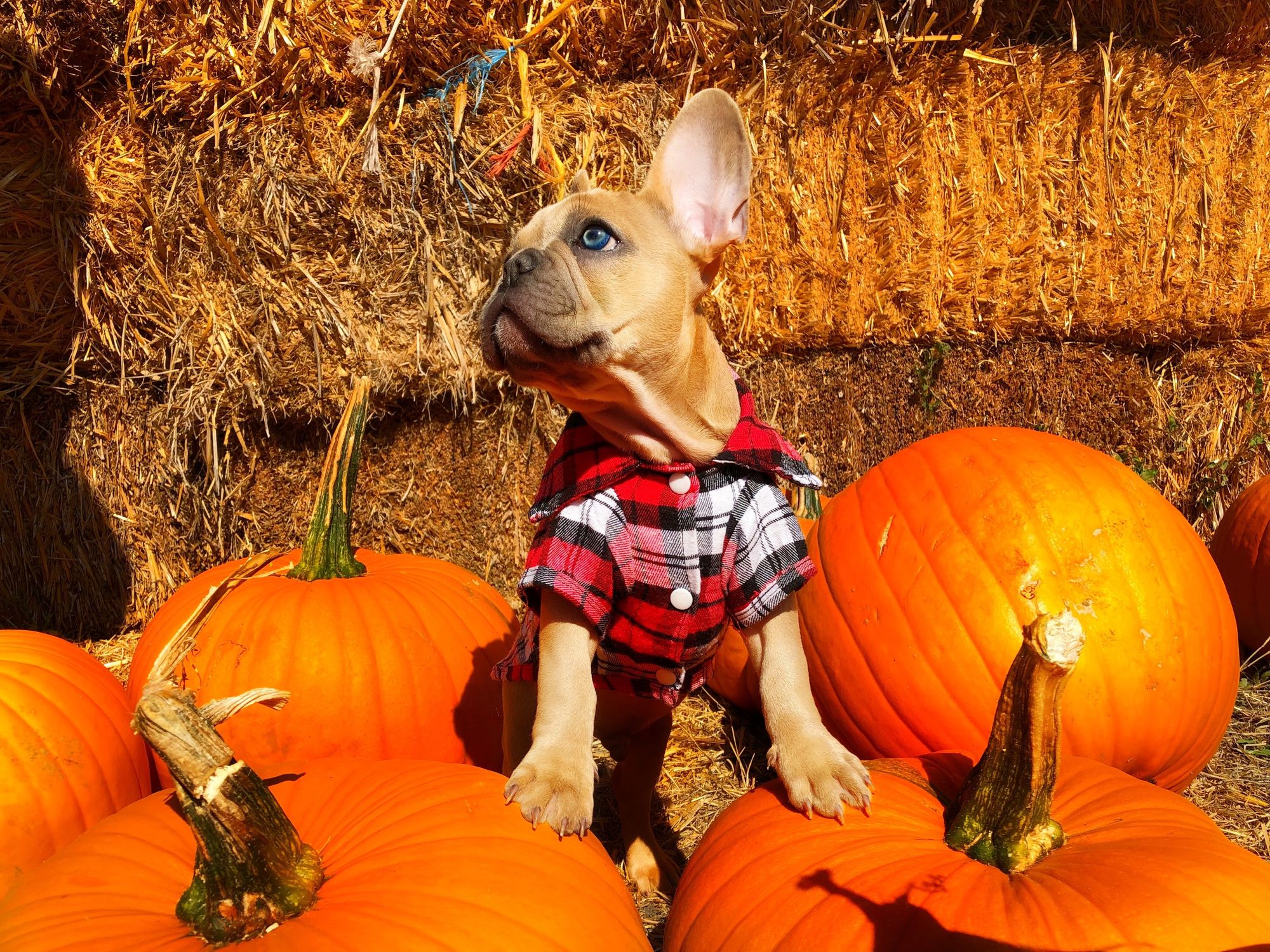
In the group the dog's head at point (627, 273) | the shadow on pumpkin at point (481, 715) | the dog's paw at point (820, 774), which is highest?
the dog's head at point (627, 273)

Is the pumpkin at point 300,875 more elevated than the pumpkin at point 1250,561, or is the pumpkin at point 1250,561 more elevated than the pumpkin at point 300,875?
the pumpkin at point 300,875

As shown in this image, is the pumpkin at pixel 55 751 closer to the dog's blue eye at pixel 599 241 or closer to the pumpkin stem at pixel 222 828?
the pumpkin stem at pixel 222 828

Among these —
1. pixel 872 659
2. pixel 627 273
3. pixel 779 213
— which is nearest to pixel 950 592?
pixel 872 659

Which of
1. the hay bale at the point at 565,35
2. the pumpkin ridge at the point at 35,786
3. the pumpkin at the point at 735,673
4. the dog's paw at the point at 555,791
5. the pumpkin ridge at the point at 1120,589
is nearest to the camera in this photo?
the dog's paw at the point at 555,791

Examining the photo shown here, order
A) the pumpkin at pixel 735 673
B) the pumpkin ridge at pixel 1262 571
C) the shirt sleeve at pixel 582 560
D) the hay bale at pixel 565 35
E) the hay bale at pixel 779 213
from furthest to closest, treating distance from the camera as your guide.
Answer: the hay bale at pixel 779 213 → the hay bale at pixel 565 35 → the pumpkin ridge at pixel 1262 571 → the pumpkin at pixel 735 673 → the shirt sleeve at pixel 582 560

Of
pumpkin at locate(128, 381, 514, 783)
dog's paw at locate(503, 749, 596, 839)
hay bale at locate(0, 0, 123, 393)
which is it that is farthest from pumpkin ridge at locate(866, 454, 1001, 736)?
hay bale at locate(0, 0, 123, 393)

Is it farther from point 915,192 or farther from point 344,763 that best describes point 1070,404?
point 344,763

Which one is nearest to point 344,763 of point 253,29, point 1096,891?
point 1096,891

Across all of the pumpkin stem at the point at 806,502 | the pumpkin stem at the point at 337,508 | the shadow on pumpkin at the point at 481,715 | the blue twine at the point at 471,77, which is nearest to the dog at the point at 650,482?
the shadow on pumpkin at the point at 481,715

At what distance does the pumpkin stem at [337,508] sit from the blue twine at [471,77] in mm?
1256

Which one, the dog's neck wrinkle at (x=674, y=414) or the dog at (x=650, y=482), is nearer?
the dog at (x=650, y=482)

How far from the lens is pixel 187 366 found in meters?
3.38

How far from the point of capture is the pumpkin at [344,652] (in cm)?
215

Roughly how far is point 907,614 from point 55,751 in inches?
73.2
